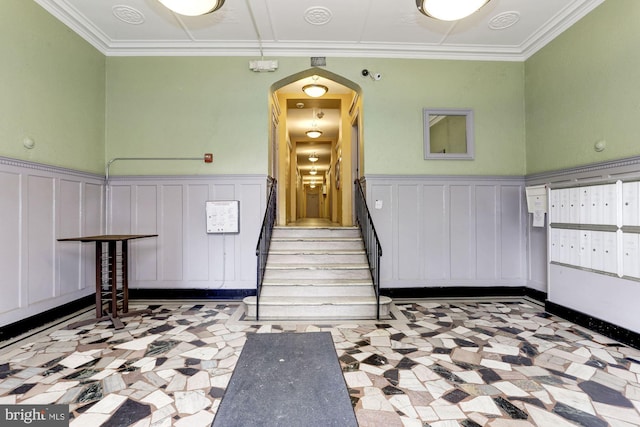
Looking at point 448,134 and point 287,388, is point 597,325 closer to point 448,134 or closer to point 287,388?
point 448,134

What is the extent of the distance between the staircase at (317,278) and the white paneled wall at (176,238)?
0.61m

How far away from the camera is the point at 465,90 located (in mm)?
4938

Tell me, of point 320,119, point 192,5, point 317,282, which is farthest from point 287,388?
point 320,119

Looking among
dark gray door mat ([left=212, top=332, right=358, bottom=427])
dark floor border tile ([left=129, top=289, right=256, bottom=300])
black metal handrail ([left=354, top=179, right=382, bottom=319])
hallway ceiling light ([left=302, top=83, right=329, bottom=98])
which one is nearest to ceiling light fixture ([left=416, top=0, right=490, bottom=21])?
black metal handrail ([left=354, top=179, right=382, bottom=319])

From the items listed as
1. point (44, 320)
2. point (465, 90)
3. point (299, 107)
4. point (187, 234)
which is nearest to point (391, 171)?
point (465, 90)

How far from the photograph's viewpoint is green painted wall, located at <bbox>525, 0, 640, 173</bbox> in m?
3.30

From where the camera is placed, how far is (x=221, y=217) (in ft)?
15.4

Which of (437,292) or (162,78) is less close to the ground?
(162,78)

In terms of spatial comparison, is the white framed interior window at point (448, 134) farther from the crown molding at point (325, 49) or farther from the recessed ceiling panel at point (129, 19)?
the recessed ceiling panel at point (129, 19)

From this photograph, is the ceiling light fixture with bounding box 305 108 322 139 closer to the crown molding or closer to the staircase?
the crown molding

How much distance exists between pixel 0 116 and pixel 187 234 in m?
2.40

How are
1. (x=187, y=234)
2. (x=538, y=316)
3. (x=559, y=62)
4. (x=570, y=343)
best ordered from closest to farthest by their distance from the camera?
(x=570, y=343) → (x=538, y=316) → (x=559, y=62) → (x=187, y=234)

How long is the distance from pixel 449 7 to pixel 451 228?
10.2ft

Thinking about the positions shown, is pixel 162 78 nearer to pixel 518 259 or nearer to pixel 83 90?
pixel 83 90
